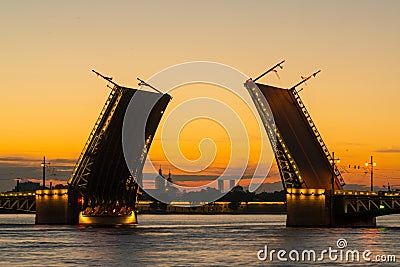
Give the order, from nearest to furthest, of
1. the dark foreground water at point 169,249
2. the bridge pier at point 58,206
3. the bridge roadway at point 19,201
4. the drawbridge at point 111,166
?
the dark foreground water at point 169,249 < the drawbridge at point 111,166 < the bridge pier at point 58,206 < the bridge roadway at point 19,201

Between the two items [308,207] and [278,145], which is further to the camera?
[308,207]

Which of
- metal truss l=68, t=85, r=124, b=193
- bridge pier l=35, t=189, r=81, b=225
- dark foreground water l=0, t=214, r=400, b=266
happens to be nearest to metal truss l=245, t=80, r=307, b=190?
dark foreground water l=0, t=214, r=400, b=266

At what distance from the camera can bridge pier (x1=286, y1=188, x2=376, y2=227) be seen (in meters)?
87.8

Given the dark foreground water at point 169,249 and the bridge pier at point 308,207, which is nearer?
the dark foreground water at point 169,249

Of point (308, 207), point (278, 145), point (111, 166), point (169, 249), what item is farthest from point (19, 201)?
point (169, 249)

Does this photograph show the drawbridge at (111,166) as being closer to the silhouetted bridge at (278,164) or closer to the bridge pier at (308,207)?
the silhouetted bridge at (278,164)

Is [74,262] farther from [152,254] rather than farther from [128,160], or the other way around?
[128,160]

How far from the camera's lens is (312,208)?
88188 mm

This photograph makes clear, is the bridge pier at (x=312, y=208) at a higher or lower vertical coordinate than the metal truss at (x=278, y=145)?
lower

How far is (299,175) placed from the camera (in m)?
86.3

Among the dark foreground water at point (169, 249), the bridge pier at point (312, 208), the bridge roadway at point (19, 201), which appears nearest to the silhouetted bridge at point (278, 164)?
the bridge pier at point (312, 208)

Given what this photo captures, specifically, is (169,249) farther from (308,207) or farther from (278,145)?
(308,207)

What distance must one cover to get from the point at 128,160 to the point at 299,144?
15330 mm

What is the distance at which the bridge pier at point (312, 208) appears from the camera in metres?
87.8
